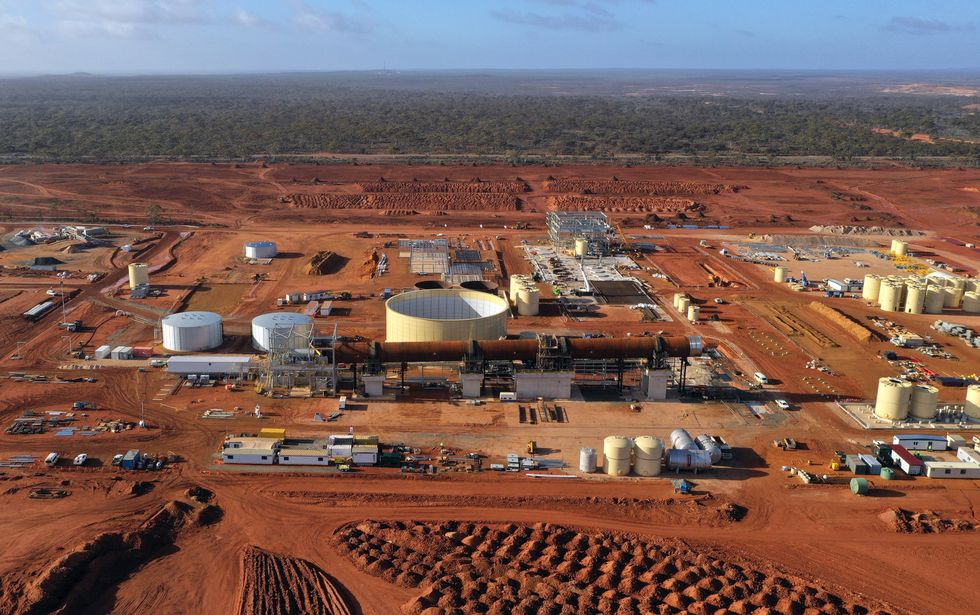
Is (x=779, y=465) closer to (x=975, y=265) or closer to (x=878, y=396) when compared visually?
(x=878, y=396)

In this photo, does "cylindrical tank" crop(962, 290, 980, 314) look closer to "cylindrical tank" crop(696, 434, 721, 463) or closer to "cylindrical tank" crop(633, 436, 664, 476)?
"cylindrical tank" crop(696, 434, 721, 463)

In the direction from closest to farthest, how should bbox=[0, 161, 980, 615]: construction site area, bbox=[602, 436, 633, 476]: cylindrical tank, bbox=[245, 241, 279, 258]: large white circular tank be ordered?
1. bbox=[0, 161, 980, 615]: construction site area
2. bbox=[602, 436, 633, 476]: cylindrical tank
3. bbox=[245, 241, 279, 258]: large white circular tank

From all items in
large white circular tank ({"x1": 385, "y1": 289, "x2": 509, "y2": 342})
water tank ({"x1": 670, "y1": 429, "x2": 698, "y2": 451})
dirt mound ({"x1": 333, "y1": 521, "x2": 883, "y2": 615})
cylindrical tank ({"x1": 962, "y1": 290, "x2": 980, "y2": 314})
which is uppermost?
large white circular tank ({"x1": 385, "y1": 289, "x2": 509, "y2": 342})

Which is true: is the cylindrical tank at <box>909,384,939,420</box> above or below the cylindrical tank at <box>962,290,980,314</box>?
below

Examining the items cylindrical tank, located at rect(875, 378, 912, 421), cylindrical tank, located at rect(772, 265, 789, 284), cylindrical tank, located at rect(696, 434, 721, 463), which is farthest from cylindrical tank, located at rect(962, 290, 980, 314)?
cylindrical tank, located at rect(696, 434, 721, 463)

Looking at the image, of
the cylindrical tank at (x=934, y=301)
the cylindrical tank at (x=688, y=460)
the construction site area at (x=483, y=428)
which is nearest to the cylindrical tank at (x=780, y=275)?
the construction site area at (x=483, y=428)

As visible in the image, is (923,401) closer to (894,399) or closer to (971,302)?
(894,399)
